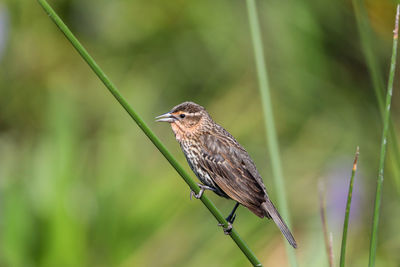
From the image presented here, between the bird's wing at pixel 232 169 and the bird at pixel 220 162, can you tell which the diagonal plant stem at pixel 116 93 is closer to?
the bird at pixel 220 162

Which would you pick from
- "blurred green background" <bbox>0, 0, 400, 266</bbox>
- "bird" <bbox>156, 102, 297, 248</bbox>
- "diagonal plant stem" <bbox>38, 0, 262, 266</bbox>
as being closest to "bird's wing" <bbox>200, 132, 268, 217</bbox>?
"bird" <bbox>156, 102, 297, 248</bbox>

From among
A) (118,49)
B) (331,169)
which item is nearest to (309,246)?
(331,169)

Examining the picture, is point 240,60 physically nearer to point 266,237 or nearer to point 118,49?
point 118,49

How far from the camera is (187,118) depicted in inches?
96.4

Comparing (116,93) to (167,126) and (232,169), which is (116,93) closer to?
(232,169)

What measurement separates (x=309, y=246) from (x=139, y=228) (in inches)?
35.6

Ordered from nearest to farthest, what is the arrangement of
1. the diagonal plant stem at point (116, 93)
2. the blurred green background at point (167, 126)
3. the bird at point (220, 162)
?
the diagonal plant stem at point (116, 93)
the bird at point (220, 162)
the blurred green background at point (167, 126)

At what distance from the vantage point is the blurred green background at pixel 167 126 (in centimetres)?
324

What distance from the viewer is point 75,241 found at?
308 centimetres

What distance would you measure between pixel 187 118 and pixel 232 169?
295 mm

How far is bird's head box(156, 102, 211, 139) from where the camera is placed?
2420 mm

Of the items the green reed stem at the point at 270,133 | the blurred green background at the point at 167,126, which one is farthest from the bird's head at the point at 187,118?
the blurred green background at the point at 167,126

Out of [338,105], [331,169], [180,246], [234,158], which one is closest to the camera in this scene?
[234,158]

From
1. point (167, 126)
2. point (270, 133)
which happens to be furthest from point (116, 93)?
point (167, 126)
